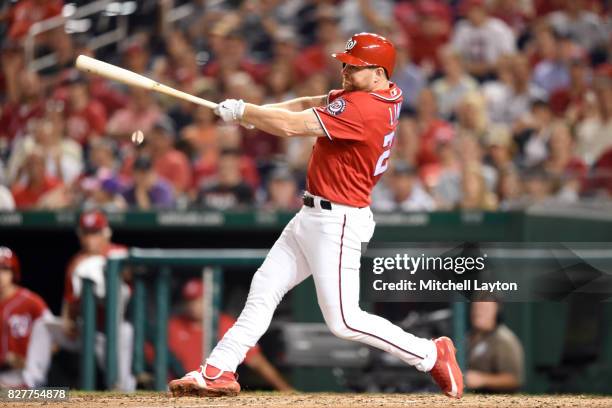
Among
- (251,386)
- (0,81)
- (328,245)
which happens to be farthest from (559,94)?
(328,245)

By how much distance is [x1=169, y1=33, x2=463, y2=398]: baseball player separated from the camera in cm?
547

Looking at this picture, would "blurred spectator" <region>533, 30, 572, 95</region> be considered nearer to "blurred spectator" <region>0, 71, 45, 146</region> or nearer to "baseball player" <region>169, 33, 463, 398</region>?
"blurred spectator" <region>0, 71, 45, 146</region>

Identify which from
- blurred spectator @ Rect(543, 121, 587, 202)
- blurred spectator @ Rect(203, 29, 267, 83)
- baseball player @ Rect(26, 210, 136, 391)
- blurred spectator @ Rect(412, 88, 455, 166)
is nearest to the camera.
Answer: baseball player @ Rect(26, 210, 136, 391)

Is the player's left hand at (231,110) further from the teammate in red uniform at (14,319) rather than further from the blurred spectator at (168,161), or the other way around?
the blurred spectator at (168,161)

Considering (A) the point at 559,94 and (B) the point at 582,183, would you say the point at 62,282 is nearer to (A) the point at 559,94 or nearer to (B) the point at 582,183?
(B) the point at 582,183

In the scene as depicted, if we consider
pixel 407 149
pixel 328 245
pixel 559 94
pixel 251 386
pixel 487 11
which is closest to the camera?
pixel 328 245

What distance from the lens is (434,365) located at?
5.85m

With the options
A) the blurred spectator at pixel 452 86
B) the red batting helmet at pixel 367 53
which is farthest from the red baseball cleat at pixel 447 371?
the blurred spectator at pixel 452 86

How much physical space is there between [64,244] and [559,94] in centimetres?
468

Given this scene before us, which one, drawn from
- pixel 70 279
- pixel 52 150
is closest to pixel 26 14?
pixel 52 150

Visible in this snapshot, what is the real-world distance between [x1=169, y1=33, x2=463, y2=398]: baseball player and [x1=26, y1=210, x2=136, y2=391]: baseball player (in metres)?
2.64

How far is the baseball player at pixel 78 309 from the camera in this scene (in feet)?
27.5

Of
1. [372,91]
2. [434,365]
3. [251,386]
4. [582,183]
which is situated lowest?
[251,386]

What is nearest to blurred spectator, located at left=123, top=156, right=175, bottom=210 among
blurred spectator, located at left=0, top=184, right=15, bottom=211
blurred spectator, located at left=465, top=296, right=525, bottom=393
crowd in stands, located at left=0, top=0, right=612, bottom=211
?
crowd in stands, located at left=0, top=0, right=612, bottom=211
